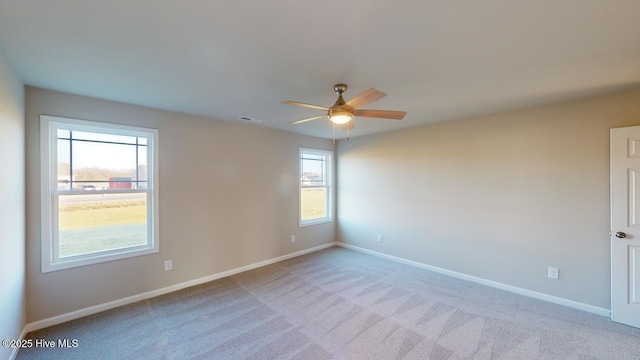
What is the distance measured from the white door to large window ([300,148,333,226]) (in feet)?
13.6

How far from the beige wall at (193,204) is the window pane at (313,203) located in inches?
9.2

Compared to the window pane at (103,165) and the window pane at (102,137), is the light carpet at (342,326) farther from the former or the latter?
the window pane at (102,137)

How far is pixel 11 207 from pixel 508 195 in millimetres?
5306

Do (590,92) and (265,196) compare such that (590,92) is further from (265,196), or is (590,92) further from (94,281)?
(94,281)

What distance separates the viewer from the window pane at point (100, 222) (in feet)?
9.10

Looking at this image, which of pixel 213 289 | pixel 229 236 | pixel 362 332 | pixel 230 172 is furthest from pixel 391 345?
pixel 230 172

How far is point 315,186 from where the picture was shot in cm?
541

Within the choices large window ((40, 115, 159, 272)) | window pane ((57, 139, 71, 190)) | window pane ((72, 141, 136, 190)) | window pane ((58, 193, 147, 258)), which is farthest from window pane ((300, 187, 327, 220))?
window pane ((57, 139, 71, 190))

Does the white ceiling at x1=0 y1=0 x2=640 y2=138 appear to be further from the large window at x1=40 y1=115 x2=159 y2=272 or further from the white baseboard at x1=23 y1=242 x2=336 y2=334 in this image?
the white baseboard at x1=23 y1=242 x2=336 y2=334

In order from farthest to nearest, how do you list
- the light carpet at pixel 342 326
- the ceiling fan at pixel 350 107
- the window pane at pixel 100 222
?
the window pane at pixel 100 222 < the light carpet at pixel 342 326 < the ceiling fan at pixel 350 107

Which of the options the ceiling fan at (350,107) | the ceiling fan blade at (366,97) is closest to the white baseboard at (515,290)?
the ceiling fan at (350,107)

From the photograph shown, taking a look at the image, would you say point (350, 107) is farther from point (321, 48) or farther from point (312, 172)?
point (312, 172)

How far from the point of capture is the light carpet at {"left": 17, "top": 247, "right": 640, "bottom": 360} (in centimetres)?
221

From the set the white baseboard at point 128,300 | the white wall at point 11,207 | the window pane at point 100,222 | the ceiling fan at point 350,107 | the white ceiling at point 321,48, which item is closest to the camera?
the white ceiling at point 321,48
